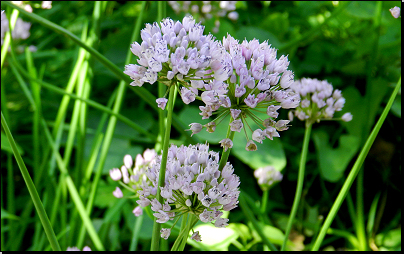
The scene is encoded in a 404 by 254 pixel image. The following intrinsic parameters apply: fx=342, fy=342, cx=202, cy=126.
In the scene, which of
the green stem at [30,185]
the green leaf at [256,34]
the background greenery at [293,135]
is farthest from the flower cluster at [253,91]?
the green leaf at [256,34]

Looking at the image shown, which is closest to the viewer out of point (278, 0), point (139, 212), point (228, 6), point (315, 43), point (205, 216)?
point (205, 216)

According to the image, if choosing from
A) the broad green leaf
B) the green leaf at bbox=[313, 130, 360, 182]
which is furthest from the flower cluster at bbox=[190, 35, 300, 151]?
the green leaf at bbox=[313, 130, 360, 182]

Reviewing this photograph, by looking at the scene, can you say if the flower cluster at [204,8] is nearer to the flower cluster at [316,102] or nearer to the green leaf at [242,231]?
the flower cluster at [316,102]

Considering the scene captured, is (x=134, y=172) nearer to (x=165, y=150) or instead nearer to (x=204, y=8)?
(x=165, y=150)

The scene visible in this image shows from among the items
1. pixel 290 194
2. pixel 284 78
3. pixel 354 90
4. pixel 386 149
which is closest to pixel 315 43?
pixel 354 90

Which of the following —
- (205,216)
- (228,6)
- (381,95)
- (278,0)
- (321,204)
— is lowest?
(321,204)

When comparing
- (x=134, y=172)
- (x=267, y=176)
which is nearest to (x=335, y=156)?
(x=267, y=176)

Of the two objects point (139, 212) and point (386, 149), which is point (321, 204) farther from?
point (139, 212)

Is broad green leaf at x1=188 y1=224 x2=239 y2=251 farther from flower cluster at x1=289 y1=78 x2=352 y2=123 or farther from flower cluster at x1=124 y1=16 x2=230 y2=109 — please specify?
flower cluster at x1=124 y1=16 x2=230 y2=109
